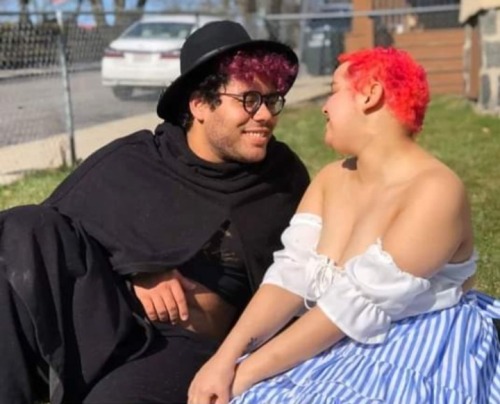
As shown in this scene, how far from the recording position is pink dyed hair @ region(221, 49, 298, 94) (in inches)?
118

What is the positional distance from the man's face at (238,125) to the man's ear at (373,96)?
59 centimetres

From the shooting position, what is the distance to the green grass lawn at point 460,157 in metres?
5.45

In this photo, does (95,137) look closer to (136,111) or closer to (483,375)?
(136,111)

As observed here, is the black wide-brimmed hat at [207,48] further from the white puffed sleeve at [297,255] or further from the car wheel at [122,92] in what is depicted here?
the car wheel at [122,92]

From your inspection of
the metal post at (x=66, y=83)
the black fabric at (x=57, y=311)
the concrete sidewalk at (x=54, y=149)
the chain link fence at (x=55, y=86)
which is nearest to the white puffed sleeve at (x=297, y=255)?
the black fabric at (x=57, y=311)

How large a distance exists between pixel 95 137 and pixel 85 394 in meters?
7.51

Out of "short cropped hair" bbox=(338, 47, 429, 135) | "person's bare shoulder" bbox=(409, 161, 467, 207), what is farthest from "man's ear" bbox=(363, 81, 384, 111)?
"person's bare shoulder" bbox=(409, 161, 467, 207)

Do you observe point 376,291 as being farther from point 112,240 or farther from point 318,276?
point 112,240

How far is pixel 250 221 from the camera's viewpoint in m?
3.10

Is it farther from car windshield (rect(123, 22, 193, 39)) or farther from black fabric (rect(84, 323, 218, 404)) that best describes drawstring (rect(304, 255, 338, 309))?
car windshield (rect(123, 22, 193, 39))

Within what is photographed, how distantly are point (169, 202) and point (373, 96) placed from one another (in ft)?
2.96

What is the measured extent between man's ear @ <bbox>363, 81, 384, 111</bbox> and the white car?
885 cm

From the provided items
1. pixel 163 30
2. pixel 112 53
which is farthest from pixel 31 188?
pixel 163 30

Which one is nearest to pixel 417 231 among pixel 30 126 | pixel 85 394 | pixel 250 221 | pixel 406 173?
pixel 406 173
